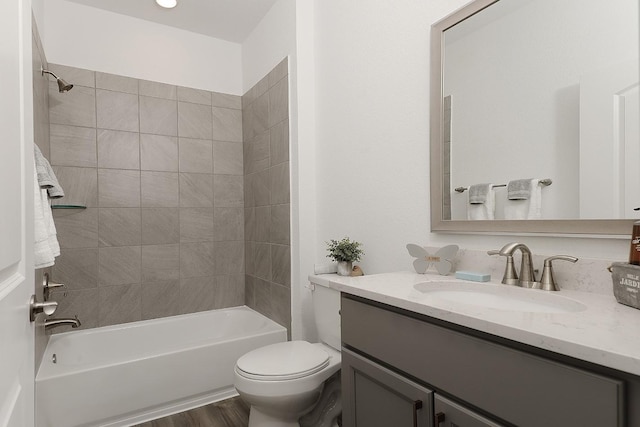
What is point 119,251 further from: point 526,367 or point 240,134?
point 526,367

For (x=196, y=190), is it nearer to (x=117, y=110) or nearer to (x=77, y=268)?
(x=117, y=110)

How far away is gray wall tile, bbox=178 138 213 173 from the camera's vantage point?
291 centimetres

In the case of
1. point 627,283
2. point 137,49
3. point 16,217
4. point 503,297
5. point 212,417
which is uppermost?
point 137,49

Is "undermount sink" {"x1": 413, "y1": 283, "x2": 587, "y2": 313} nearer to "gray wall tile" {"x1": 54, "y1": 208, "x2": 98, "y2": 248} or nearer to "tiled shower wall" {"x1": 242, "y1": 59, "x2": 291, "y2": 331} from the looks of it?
"tiled shower wall" {"x1": 242, "y1": 59, "x2": 291, "y2": 331}

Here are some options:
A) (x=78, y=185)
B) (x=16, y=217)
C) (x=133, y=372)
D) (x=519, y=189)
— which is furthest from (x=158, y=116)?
(x=519, y=189)

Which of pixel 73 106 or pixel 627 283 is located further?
pixel 73 106

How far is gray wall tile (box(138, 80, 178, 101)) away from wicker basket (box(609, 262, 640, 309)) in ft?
9.63

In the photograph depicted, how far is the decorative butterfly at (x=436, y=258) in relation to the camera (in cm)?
142

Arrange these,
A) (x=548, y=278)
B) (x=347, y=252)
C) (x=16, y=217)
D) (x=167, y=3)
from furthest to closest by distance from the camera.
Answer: (x=167, y=3) → (x=347, y=252) → (x=548, y=278) → (x=16, y=217)

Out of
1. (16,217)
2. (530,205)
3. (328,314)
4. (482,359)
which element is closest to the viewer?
(16,217)

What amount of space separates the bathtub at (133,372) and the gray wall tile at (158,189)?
887mm

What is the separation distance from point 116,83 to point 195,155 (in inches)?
29.1

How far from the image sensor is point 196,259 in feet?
9.65

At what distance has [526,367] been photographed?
73 centimetres
